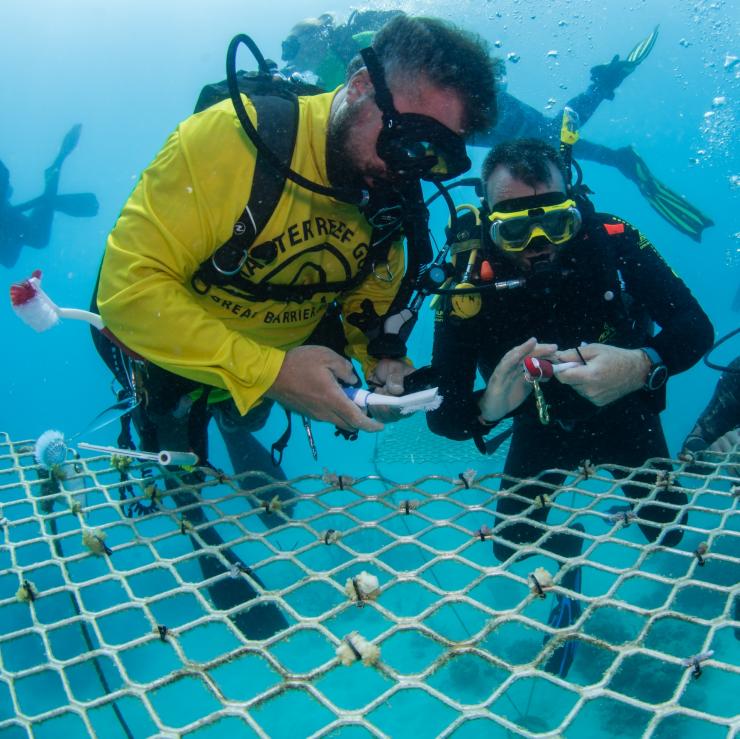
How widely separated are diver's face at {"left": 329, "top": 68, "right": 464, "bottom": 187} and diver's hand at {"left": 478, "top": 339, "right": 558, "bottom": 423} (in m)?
1.02

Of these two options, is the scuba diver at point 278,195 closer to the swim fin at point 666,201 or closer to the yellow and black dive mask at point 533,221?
the yellow and black dive mask at point 533,221

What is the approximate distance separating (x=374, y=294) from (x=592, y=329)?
4.81 ft

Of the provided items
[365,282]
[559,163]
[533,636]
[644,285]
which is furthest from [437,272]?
[533,636]

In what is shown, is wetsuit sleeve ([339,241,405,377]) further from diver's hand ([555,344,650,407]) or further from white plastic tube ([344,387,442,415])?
diver's hand ([555,344,650,407])

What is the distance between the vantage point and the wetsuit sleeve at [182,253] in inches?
83.8

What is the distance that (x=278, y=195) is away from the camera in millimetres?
2320

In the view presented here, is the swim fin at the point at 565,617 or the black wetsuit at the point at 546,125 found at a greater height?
the black wetsuit at the point at 546,125

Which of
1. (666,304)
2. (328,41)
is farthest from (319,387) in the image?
(328,41)

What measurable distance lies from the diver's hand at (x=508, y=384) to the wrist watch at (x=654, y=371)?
0.72 metres

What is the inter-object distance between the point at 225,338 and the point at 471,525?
921cm

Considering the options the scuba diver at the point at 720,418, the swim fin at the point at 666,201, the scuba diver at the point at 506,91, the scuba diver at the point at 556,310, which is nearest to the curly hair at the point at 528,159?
the scuba diver at the point at 556,310

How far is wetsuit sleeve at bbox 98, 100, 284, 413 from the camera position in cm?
213

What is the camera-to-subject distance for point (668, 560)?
7715 millimetres

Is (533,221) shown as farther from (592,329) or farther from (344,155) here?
(344,155)
